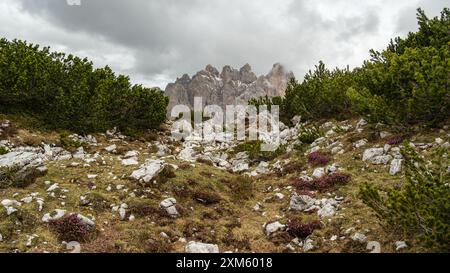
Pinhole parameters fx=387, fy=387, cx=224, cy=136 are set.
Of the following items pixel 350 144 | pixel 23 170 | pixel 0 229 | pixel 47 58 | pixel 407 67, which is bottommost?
pixel 0 229

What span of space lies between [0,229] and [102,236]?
8.18 feet

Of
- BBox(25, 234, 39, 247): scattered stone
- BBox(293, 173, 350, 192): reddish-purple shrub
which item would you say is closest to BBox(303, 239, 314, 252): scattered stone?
BBox(293, 173, 350, 192): reddish-purple shrub

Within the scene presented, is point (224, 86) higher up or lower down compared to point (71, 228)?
higher up

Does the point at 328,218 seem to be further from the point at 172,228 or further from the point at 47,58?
the point at 47,58

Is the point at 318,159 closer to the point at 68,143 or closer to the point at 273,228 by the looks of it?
the point at 273,228

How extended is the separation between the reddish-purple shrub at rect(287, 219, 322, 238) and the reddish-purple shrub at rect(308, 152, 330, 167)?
596cm

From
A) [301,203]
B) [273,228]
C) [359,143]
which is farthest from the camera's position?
[359,143]

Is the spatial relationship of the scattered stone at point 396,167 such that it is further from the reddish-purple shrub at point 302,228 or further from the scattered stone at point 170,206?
the scattered stone at point 170,206

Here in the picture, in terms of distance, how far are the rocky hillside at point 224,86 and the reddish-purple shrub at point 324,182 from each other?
166m

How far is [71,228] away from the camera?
1030 centimetres

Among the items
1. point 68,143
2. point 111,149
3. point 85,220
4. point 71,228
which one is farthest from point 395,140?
point 68,143

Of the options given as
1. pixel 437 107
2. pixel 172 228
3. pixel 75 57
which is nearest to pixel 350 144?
pixel 437 107

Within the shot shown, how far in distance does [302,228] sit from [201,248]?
2.99 m
